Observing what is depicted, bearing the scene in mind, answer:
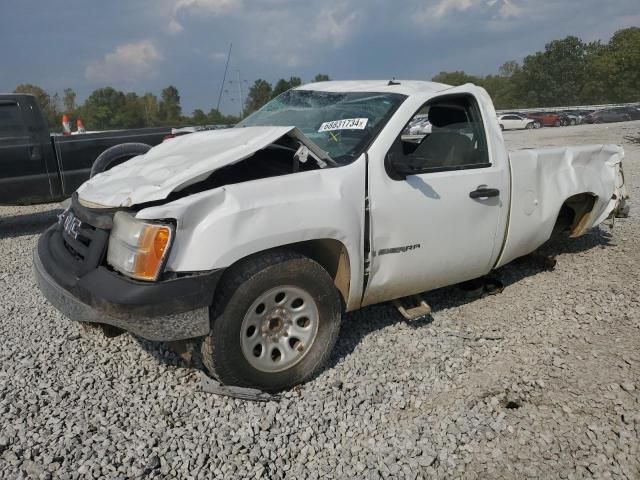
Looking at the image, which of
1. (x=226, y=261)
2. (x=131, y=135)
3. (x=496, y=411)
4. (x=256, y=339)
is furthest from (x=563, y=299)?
(x=131, y=135)

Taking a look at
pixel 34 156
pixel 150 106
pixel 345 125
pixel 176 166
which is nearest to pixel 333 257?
pixel 345 125

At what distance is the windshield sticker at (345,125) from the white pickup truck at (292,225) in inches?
0.4

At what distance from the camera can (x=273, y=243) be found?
2934mm

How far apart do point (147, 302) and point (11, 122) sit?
6.66 m

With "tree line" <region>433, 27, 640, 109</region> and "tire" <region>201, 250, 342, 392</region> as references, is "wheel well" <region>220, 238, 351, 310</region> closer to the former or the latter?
"tire" <region>201, 250, 342, 392</region>

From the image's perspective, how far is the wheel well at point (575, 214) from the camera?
207 inches

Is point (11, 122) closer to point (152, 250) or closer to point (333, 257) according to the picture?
point (152, 250)

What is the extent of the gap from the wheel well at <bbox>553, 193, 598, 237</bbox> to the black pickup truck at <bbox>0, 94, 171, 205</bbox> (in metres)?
6.77

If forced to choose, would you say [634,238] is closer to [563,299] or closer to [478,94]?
[563,299]

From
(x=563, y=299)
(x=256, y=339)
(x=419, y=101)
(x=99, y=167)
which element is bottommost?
(x=563, y=299)

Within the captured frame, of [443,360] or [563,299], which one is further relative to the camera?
[563,299]

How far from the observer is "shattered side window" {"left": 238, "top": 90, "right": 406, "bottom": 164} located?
11.7 feet

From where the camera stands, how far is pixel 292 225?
298cm

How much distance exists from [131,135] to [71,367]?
587 centimetres
